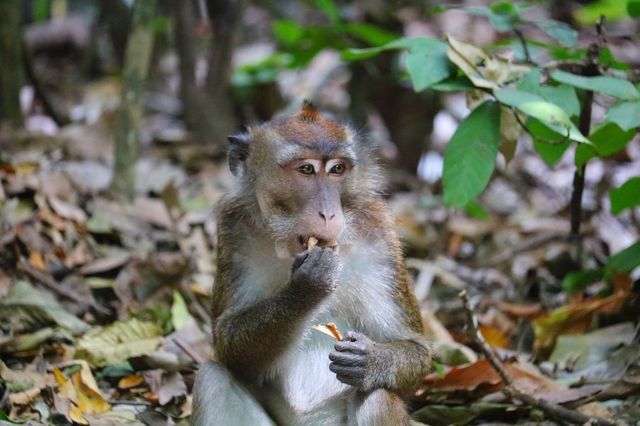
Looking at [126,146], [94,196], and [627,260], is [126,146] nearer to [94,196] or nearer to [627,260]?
[94,196]

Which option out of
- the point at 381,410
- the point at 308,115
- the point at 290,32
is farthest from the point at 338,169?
the point at 290,32

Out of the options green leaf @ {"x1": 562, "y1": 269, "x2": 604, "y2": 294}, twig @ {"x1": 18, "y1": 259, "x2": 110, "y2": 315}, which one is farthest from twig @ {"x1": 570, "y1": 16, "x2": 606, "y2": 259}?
twig @ {"x1": 18, "y1": 259, "x2": 110, "y2": 315}

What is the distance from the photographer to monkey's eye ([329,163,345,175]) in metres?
4.45

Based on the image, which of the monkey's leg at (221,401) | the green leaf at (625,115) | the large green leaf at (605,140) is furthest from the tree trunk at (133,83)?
the green leaf at (625,115)

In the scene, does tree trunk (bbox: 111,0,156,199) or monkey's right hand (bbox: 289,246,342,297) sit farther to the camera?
tree trunk (bbox: 111,0,156,199)

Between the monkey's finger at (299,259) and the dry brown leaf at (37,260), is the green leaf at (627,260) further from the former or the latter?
the dry brown leaf at (37,260)

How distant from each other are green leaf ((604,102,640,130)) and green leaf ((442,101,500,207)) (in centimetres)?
58

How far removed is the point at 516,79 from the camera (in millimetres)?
4887

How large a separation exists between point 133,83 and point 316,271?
3464 mm

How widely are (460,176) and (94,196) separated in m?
3.48

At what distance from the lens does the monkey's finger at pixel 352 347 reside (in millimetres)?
4254

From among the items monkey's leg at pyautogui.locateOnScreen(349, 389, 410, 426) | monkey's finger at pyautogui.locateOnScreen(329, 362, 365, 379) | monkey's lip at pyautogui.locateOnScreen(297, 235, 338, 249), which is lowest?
monkey's leg at pyautogui.locateOnScreen(349, 389, 410, 426)

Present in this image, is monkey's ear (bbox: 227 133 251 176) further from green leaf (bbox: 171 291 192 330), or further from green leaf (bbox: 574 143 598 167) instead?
green leaf (bbox: 574 143 598 167)

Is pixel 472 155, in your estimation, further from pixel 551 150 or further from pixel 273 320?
pixel 273 320
